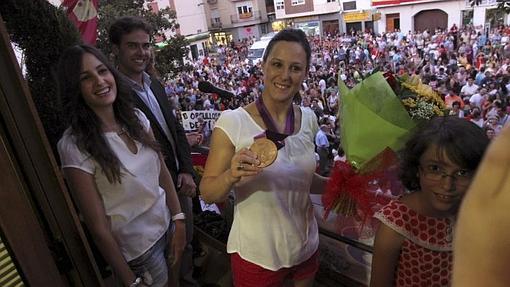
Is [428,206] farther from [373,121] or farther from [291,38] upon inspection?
[291,38]

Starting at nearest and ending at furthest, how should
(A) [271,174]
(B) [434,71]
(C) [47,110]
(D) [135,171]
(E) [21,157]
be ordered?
1. (E) [21,157]
2. (A) [271,174]
3. (D) [135,171]
4. (C) [47,110]
5. (B) [434,71]

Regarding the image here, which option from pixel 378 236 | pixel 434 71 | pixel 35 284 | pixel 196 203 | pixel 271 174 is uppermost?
pixel 271 174

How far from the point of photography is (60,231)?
1.42 meters

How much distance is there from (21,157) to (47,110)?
112cm

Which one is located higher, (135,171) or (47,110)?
(47,110)

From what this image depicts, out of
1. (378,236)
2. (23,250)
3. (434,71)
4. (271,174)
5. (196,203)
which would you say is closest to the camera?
(23,250)

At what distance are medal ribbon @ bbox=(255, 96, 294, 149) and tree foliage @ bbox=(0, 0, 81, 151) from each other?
4.26 feet

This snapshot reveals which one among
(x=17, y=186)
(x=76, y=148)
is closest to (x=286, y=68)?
(x=76, y=148)

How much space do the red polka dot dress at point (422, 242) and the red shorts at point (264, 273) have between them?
50 cm

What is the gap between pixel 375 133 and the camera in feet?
4.64

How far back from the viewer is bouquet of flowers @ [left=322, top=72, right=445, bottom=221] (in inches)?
56.1

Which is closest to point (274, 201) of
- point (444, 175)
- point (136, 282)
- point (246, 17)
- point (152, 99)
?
point (444, 175)

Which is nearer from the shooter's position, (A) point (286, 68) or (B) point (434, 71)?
(A) point (286, 68)

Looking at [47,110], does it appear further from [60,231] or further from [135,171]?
[60,231]
